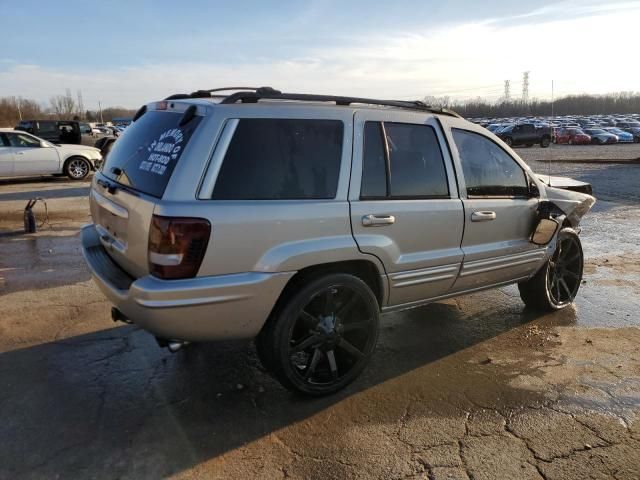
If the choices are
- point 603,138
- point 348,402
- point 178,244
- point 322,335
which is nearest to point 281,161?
point 178,244

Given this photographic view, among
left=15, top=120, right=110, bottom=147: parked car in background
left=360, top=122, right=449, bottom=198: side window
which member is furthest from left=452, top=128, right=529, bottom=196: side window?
left=15, top=120, right=110, bottom=147: parked car in background

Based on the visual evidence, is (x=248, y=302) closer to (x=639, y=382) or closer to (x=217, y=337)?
(x=217, y=337)

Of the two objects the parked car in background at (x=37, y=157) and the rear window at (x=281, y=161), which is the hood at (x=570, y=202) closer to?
the rear window at (x=281, y=161)

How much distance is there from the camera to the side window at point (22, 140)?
14.9 meters

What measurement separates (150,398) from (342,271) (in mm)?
1529

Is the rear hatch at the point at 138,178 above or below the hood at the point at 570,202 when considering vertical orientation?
above

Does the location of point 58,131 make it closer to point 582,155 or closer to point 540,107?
point 582,155

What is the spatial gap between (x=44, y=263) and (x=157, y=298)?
4628mm

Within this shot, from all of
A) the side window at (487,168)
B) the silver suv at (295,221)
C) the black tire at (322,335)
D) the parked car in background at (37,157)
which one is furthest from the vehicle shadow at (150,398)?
the parked car in background at (37,157)

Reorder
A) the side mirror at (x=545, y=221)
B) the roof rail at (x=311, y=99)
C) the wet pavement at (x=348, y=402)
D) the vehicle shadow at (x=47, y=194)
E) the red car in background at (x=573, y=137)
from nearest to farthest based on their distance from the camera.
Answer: the wet pavement at (x=348, y=402) → the roof rail at (x=311, y=99) → the side mirror at (x=545, y=221) → the vehicle shadow at (x=47, y=194) → the red car in background at (x=573, y=137)

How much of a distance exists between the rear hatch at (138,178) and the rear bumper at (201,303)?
210 millimetres

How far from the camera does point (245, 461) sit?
9.58ft

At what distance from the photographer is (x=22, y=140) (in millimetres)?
14992

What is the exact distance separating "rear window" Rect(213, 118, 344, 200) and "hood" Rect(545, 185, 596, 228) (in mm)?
2579
